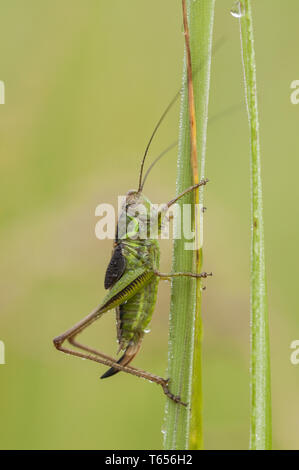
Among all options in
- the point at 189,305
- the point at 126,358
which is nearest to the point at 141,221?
the point at 126,358

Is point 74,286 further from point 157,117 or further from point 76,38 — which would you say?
point 76,38

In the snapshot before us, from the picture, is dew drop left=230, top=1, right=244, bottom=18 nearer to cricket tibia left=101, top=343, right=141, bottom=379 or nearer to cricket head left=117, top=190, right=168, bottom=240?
cricket head left=117, top=190, right=168, bottom=240

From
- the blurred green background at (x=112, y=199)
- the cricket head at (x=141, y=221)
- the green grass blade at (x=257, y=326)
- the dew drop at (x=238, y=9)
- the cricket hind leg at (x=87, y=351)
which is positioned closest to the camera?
the green grass blade at (x=257, y=326)

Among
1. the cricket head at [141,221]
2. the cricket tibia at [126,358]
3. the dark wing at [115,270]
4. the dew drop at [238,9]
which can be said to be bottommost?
the cricket tibia at [126,358]

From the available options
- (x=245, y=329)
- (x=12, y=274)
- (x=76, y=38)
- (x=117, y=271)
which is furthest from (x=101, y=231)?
(x=76, y=38)

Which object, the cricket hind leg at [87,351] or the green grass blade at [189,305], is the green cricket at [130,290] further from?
the green grass blade at [189,305]

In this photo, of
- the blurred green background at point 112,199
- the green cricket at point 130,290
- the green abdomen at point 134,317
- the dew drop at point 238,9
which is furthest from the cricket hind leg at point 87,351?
the dew drop at point 238,9
